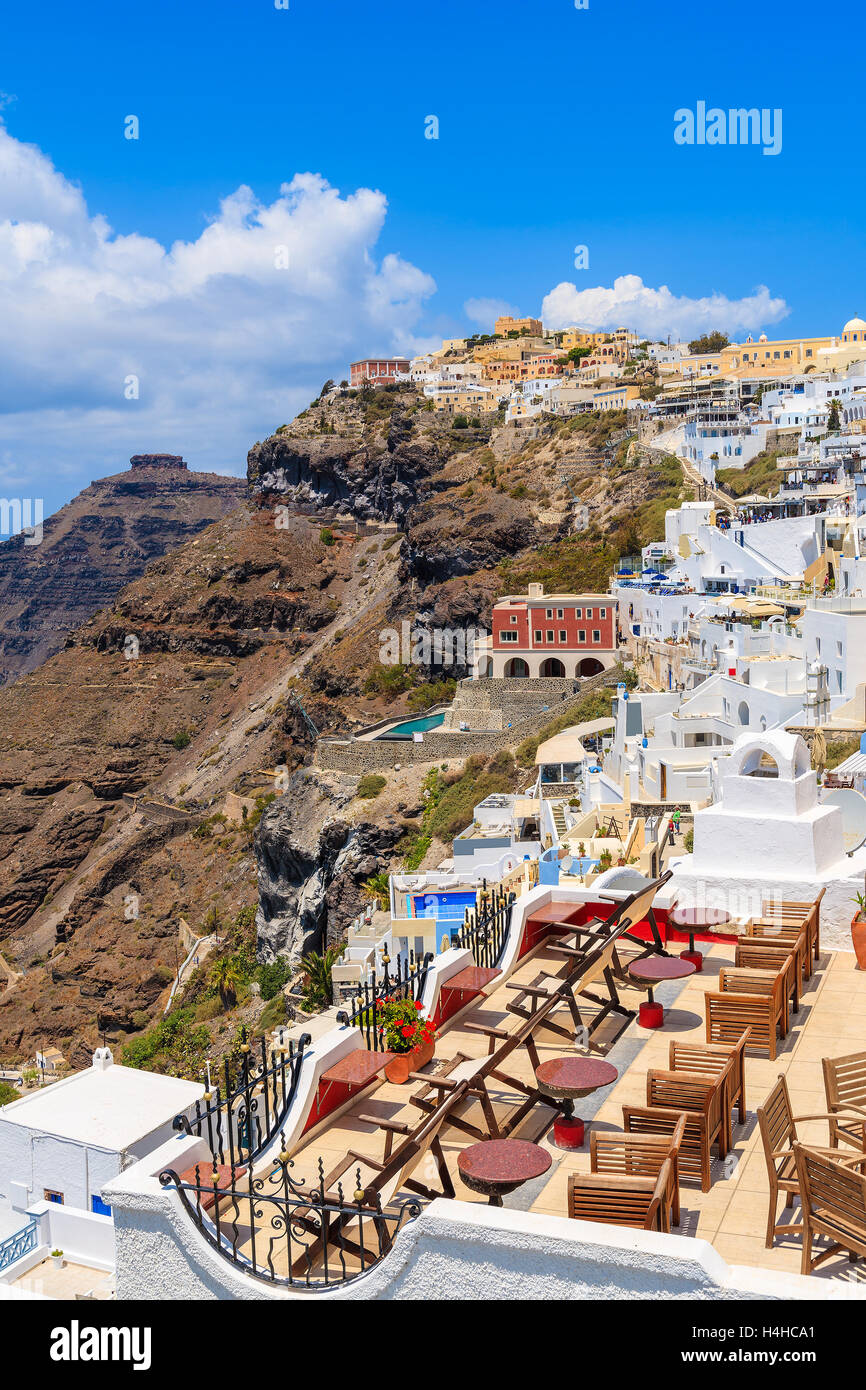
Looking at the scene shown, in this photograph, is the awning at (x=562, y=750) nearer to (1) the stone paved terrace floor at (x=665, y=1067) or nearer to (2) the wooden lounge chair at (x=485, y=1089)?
(1) the stone paved terrace floor at (x=665, y=1067)

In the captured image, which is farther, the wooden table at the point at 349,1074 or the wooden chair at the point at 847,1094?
the wooden table at the point at 349,1074

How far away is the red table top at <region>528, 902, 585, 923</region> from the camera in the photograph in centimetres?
936

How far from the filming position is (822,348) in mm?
79562

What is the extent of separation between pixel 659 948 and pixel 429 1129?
353cm

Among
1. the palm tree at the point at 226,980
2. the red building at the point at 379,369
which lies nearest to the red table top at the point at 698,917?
the palm tree at the point at 226,980

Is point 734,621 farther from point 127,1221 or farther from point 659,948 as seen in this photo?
point 127,1221

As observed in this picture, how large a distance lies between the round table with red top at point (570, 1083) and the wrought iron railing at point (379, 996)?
115 centimetres

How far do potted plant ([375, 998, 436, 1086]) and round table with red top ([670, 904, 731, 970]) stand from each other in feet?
7.21

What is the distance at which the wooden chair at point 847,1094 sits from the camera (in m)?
5.56

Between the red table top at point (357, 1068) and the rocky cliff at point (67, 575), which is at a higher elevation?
the rocky cliff at point (67, 575)

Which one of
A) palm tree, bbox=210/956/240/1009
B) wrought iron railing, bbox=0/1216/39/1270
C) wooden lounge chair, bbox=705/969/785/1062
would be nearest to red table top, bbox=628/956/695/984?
wooden lounge chair, bbox=705/969/785/1062

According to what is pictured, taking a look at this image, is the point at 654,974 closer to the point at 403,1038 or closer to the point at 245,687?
the point at 403,1038

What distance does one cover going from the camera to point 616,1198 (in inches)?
197

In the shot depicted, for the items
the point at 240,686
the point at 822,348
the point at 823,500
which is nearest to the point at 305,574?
the point at 240,686
